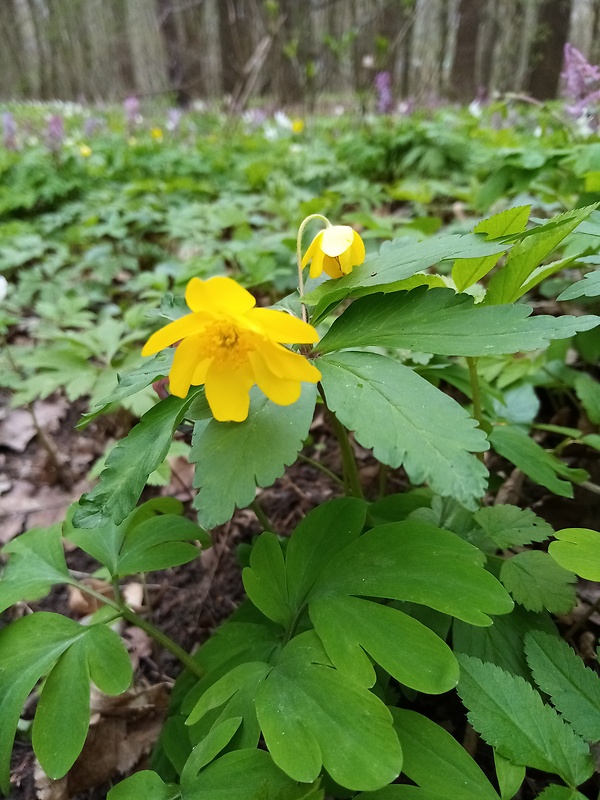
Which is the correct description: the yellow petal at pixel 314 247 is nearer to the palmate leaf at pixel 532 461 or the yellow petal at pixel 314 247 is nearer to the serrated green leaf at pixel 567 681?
the palmate leaf at pixel 532 461

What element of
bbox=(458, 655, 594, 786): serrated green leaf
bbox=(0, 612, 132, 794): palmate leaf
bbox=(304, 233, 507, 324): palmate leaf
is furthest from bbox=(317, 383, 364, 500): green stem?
bbox=(0, 612, 132, 794): palmate leaf

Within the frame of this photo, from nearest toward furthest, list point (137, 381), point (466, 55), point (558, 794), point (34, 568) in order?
point (558, 794)
point (137, 381)
point (34, 568)
point (466, 55)

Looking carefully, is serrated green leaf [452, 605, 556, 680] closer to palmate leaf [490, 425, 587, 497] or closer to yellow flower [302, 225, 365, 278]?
palmate leaf [490, 425, 587, 497]

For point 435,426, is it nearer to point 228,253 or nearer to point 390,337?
point 390,337

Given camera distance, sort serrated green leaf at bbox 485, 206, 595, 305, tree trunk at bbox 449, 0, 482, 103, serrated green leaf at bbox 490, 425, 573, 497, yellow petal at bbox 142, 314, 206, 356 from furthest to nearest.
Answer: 1. tree trunk at bbox 449, 0, 482, 103
2. serrated green leaf at bbox 490, 425, 573, 497
3. serrated green leaf at bbox 485, 206, 595, 305
4. yellow petal at bbox 142, 314, 206, 356

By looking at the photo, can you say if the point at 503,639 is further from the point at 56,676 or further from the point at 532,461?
the point at 56,676

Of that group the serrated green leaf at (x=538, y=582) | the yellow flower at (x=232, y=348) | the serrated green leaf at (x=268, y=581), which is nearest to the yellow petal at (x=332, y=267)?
the yellow flower at (x=232, y=348)

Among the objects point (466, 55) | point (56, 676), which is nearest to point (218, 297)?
point (56, 676)
